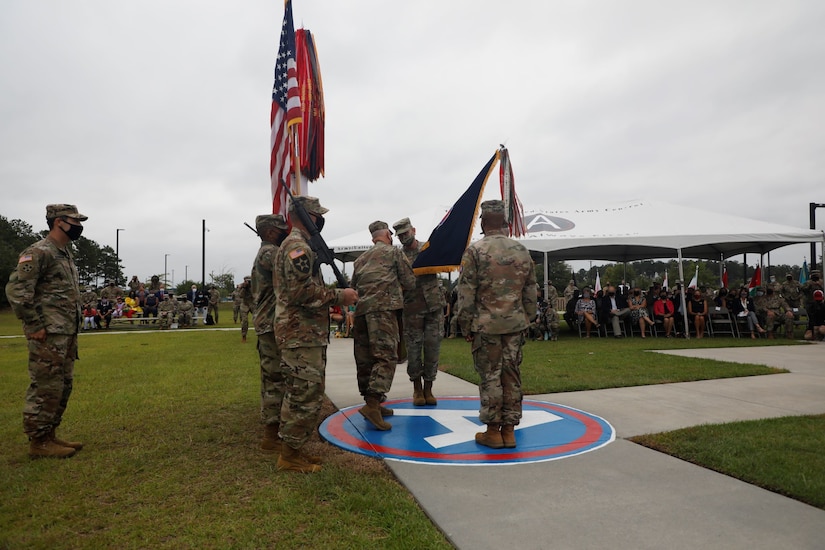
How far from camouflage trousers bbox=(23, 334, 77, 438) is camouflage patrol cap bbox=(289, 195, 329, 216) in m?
2.30

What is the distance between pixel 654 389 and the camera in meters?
6.40

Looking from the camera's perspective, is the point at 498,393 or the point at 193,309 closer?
the point at 498,393

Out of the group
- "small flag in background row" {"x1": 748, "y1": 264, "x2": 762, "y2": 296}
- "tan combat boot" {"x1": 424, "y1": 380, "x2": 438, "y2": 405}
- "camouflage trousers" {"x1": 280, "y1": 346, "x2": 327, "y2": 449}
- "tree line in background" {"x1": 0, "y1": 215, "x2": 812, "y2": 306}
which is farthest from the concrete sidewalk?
"tree line in background" {"x1": 0, "y1": 215, "x2": 812, "y2": 306}

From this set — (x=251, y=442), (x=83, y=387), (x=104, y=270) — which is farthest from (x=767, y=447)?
(x=104, y=270)

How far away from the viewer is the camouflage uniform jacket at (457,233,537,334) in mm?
4238

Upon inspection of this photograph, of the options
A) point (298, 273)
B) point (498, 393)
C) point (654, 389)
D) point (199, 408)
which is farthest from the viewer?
point (654, 389)

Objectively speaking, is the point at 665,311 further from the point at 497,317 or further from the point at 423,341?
the point at 497,317

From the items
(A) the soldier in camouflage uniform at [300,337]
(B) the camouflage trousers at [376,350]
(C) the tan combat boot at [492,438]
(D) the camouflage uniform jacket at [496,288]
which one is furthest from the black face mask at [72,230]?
(C) the tan combat boot at [492,438]

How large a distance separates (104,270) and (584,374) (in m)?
87.5

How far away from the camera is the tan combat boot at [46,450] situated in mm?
4000

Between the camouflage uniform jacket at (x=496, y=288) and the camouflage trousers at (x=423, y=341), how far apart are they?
1262mm

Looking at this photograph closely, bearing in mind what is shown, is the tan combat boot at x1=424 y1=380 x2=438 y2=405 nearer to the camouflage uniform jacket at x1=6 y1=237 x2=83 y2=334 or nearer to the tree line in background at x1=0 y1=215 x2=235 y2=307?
the camouflage uniform jacket at x1=6 y1=237 x2=83 y2=334

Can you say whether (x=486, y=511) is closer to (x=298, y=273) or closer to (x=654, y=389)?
(x=298, y=273)

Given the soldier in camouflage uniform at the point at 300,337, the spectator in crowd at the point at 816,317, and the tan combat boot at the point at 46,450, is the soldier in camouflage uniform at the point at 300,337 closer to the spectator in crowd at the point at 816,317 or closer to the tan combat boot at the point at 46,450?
the tan combat boot at the point at 46,450
